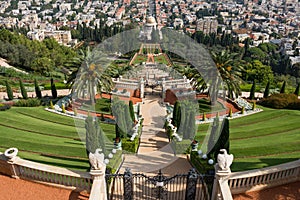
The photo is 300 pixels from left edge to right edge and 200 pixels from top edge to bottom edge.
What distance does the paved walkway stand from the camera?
55.5 ft

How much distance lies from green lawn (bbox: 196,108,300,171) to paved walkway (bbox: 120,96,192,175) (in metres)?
3.17

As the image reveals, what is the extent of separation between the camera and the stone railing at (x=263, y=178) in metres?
12.0

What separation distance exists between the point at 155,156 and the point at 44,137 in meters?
8.40

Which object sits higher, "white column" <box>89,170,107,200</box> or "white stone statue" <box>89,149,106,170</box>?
"white stone statue" <box>89,149,106,170</box>

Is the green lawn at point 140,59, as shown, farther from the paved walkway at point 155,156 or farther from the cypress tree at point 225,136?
the cypress tree at point 225,136

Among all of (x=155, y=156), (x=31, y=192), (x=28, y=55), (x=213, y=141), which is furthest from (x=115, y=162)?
(x=28, y=55)

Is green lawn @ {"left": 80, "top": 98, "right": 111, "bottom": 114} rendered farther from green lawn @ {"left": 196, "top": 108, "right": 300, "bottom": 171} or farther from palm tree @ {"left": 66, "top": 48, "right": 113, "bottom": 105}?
green lawn @ {"left": 196, "top": 108, "right": 300, "bottom": 171}

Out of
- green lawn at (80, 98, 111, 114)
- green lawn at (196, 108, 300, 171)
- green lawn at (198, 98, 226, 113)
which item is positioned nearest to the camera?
green lawn at (196, 108, 300, 171)

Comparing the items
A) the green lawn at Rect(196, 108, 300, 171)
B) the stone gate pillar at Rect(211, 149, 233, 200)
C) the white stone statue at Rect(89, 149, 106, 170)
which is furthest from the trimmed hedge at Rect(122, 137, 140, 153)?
the stone gate pillar at Rect(211, 149, 233, 200)

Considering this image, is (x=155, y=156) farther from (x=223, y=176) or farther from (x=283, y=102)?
(x=283, y=102)

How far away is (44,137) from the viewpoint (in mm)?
19812

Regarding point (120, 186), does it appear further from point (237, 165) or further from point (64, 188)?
point (237, 165)

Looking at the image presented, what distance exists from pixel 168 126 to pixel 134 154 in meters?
5.64

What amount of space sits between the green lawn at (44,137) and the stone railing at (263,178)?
331 inches
